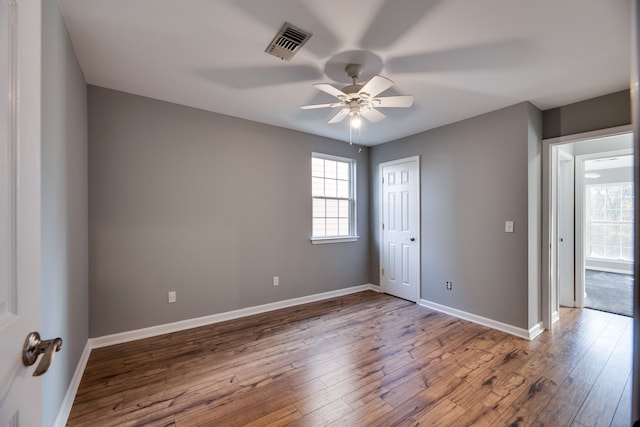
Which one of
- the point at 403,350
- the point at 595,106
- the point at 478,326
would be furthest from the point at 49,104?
the point at 595,106

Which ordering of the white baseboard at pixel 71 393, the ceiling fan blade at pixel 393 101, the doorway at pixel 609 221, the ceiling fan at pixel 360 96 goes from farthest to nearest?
the doorway at pixel 609 221 < the ceiling fan blade at pixel 393 101 < the ceiling fan at pixel 360 96 < the white baseboard at pixel 71 393

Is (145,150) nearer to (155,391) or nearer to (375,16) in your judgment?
(155,391)

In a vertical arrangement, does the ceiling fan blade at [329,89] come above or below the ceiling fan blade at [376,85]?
below

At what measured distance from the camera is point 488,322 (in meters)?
3.29

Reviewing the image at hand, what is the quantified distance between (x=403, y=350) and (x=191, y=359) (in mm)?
1998

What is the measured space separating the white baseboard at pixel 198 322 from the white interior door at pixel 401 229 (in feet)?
2.98

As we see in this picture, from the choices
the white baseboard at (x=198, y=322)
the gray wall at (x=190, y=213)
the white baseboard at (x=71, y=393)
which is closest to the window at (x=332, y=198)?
the gray wall at (x=190, y=213)

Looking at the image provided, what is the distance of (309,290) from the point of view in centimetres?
413

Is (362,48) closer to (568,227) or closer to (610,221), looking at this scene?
(568,227)

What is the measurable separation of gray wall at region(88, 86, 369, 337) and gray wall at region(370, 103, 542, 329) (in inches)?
63.9

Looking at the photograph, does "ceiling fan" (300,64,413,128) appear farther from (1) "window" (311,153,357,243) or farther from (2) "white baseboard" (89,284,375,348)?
(2) "white baseboard" (89,284,375,348)

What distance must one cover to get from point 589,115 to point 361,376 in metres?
3.47

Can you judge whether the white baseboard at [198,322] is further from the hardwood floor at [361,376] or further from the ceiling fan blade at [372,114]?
the ceiling fan blade at [372,114]

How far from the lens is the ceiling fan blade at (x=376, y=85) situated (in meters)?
2.03
